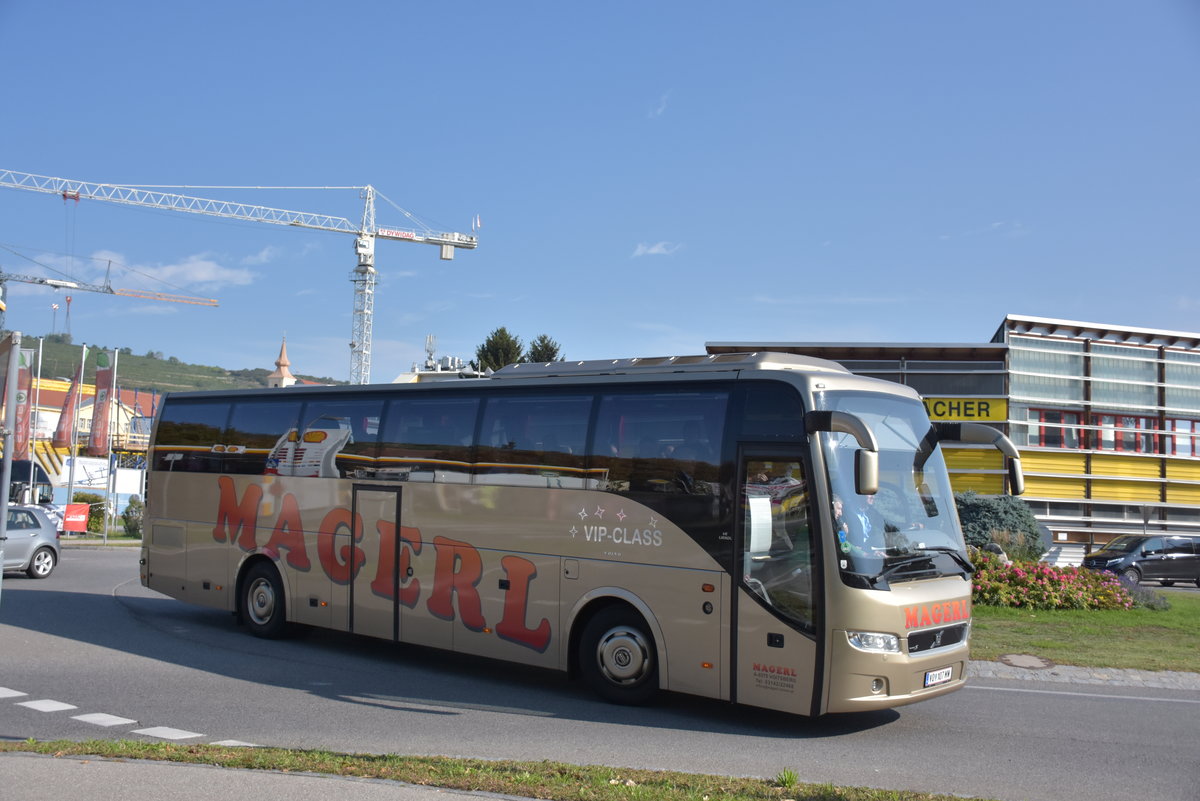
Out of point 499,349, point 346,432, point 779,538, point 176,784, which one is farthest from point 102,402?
point 176,784

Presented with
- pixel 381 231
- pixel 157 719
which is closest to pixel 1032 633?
pixel 157 719

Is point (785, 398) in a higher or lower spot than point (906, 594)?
higher

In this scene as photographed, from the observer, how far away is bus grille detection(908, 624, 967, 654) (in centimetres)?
842

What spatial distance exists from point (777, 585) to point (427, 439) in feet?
15.9

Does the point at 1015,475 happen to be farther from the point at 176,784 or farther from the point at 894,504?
the point at 176,784

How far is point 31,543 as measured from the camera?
69.8 feet

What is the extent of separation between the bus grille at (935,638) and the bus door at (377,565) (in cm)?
598

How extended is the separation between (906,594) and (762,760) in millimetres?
1918

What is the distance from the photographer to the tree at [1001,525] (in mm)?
19703

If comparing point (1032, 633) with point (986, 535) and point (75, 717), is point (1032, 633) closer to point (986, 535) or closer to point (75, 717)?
point (986, 535)

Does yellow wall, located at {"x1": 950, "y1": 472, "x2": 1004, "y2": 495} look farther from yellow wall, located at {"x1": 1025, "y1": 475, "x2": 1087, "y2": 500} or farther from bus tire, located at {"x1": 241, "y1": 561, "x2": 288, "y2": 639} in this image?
bus tire, located at {"x1": 241, "y1": 561, "x2": 288, "y2": 639}

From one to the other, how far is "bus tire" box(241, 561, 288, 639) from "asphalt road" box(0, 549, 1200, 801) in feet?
1.07

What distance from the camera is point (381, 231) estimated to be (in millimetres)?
126000

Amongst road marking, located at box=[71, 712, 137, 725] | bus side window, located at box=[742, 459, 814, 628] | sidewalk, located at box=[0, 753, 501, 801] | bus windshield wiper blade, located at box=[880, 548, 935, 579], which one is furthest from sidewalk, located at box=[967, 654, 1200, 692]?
road marking, located at box=[71, 712, 137, 725]
